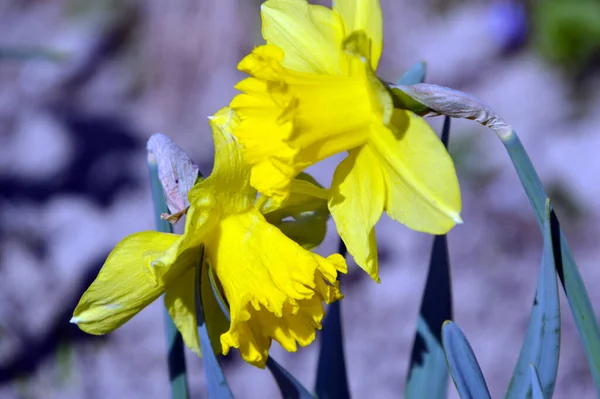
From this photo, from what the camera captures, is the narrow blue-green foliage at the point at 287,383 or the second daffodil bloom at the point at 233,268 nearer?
the second daffodil bloom at the point at 233,268

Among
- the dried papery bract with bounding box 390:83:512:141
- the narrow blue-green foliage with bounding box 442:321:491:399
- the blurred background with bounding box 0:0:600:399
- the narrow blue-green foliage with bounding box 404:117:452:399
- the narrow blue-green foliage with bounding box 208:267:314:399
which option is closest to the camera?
the dried papery bract with bounding box 390:83:512:141

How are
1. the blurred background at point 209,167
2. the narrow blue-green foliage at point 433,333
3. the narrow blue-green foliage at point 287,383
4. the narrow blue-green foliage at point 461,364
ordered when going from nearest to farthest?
the narrow blue-green foliage at point 461,364 → the narrow blue-green foliage at point 287,383 → the narrow blue-green foliage at point 433,333 → the blurred background at point 209,167

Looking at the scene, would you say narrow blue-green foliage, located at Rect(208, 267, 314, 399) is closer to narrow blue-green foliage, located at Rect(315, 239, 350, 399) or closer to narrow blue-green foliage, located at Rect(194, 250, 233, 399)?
narrow blue-green foliage, located at Rect(194, 250, 233, 399)

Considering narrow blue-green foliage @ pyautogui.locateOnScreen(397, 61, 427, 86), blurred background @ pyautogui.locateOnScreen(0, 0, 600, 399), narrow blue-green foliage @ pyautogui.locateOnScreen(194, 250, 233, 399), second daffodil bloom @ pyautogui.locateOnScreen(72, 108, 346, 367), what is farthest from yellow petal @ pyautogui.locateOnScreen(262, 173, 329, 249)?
blurred background @ pyautogui.locateOnScreen(0, 0, 600, 399)

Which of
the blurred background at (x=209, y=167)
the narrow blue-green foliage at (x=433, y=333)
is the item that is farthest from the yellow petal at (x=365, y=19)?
the blurred background at (x=209, y=167)

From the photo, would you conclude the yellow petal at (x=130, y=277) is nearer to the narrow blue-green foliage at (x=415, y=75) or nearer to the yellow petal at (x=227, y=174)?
the yellow petal at (x=227, y=174)

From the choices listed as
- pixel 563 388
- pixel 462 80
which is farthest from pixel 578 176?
pixel 563 388

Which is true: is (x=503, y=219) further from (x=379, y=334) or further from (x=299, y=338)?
(x=299, y=338)
